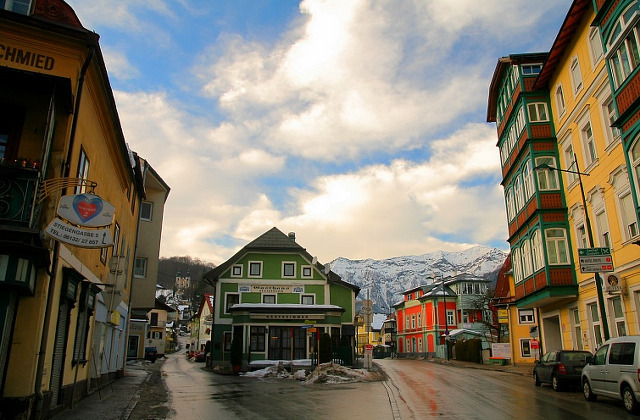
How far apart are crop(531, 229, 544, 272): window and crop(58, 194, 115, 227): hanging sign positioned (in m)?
21.2

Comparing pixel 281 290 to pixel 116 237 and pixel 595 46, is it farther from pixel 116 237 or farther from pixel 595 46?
pixel 595 46

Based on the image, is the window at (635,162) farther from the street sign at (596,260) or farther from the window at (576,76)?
the window at (576,76)

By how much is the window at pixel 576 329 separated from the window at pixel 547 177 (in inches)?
239

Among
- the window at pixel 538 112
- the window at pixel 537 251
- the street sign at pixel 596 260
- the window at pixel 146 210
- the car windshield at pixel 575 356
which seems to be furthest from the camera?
the window at pixel 146 210

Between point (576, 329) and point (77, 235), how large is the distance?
23.0 m

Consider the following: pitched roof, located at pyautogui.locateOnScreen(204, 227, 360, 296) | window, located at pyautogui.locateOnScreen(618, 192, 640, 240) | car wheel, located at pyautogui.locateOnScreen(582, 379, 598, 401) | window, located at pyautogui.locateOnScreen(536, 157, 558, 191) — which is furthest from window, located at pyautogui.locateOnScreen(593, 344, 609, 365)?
pitched roof, located at pyautogui.locateOnScreen(204, 227, 360, 296)

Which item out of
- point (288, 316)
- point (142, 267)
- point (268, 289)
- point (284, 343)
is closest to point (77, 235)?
point (142, 267)

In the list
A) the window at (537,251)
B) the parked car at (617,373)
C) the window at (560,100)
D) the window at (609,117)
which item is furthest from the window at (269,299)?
the parked car at (617,373)

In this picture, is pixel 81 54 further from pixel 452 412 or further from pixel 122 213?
pixel 452 412

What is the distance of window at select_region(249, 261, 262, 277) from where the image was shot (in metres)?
42.2

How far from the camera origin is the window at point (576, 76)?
2241 cm

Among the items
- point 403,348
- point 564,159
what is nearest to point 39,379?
point 564,159

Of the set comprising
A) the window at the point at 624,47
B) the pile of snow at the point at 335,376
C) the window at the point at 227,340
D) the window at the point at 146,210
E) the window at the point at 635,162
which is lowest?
the pile of snow at the point at 335,376

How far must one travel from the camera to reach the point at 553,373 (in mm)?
17766
